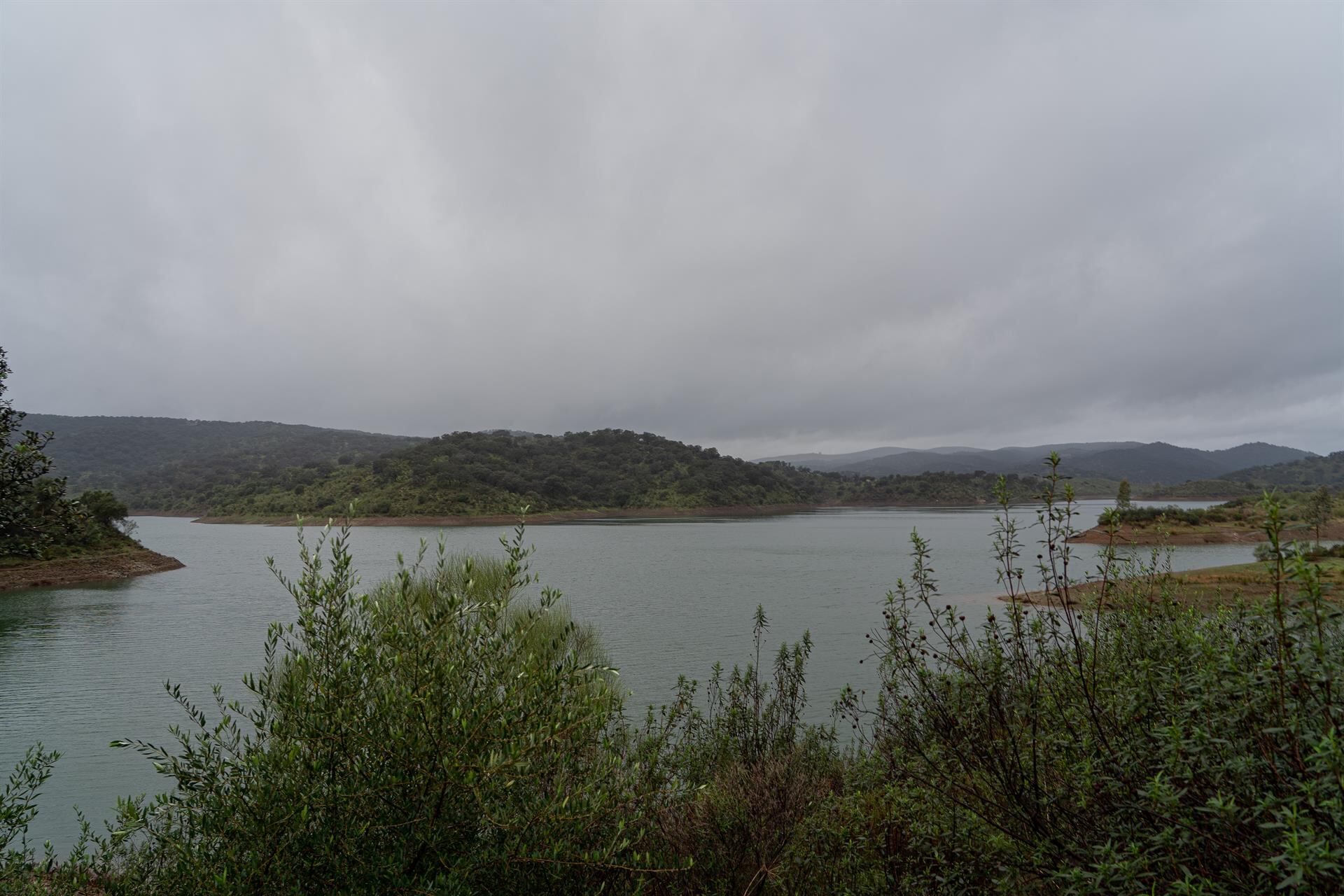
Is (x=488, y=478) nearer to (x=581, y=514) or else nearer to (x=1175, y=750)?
(x=581, y=514)

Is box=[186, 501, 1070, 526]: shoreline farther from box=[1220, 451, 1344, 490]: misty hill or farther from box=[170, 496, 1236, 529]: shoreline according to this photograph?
box=[1220, 451, 1344, 490]: misty hill

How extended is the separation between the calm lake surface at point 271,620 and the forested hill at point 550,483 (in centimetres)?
3339

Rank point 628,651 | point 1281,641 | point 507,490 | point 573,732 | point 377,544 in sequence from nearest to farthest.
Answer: point 1281,641 < point 573,732 < point 628,651 < point 377,544 < point 507,490

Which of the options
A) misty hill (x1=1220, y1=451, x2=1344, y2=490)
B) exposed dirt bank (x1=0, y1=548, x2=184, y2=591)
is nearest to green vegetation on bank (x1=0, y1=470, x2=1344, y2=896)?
exposed dirt bank (x1=0, y1=548, x2=184, y2=591)

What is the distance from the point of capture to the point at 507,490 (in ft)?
382

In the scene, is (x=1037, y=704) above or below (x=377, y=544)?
above

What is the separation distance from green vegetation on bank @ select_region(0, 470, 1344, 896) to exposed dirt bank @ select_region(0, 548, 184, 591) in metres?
47.3

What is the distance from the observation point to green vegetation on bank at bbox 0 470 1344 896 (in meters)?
2.76

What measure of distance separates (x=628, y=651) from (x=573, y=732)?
1869cm

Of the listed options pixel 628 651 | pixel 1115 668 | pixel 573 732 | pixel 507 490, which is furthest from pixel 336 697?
pixel 507 490

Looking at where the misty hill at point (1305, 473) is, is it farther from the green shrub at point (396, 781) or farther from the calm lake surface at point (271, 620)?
the green shrub at point (396, 781)

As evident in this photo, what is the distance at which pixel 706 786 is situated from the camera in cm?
540

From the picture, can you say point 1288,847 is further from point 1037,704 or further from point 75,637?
point 75,637

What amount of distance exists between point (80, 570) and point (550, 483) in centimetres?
9003
